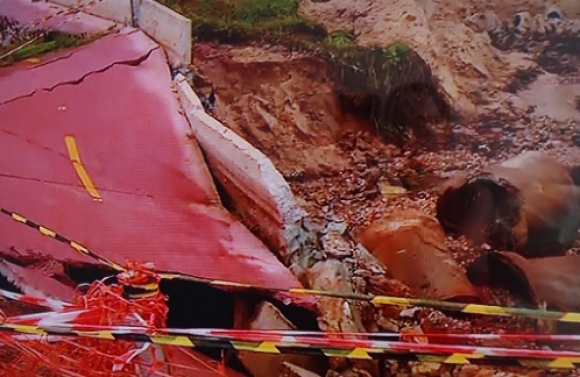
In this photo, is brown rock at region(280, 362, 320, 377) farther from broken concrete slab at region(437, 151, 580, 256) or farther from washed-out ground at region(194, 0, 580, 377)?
broken concrete slab at region(437, 151, 580, 256)

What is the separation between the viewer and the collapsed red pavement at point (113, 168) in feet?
4.79

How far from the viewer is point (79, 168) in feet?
5.00

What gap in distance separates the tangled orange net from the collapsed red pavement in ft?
0.20

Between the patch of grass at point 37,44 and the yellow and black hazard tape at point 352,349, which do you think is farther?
the patch of grass at point 37,44

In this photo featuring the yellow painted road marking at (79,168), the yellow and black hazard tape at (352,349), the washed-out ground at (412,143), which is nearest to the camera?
the yellow and black hazard tape at (352,349)

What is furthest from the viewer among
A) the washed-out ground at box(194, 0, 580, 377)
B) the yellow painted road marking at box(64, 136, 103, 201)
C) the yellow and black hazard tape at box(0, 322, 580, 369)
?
the yellow painted road marking at box(64, 136, 103, 201)

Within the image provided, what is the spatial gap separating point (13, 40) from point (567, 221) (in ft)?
4.13

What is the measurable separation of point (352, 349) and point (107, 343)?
50cm

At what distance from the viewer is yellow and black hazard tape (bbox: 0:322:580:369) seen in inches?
51.6

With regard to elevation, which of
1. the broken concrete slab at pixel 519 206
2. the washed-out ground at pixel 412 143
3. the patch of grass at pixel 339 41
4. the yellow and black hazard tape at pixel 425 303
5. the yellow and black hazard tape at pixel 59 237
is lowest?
the yellow and black hazard tape at pixel 425 303

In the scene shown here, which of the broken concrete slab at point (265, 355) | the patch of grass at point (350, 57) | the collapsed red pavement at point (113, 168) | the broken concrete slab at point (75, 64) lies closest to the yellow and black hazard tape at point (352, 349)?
the broken concrete slab at point (265, 355)

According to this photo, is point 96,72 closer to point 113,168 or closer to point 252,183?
point 113,168

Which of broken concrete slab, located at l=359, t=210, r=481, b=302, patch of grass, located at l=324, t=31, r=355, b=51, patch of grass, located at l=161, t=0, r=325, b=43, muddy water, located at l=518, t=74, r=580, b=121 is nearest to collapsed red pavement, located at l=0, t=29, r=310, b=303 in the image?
patch of grass, located at l=161, t=0, r=325, b=43

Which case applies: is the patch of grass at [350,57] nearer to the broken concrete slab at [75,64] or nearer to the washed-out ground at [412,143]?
the washed-out ground at [412,143]
